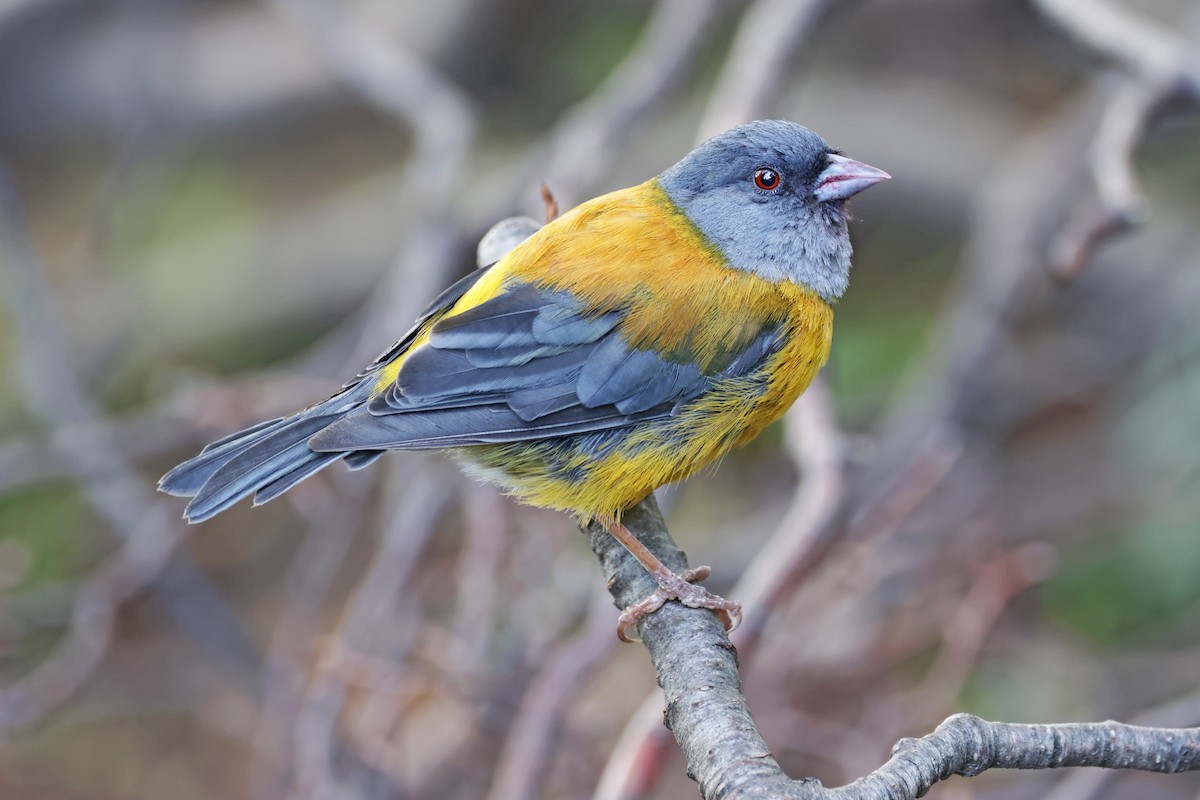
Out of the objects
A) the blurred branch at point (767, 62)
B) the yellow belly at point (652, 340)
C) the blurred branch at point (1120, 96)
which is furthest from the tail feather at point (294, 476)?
the blurred branch at point (1120, 96)

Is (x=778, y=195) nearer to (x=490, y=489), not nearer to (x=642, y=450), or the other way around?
(x=642, y=450)

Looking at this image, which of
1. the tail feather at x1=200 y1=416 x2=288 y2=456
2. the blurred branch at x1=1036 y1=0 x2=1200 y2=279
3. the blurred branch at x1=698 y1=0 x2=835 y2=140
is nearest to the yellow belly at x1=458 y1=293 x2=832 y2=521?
the tail feather at x1=200 y1=416 x2=288 y2=456

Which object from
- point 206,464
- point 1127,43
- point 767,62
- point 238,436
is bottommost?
point 206,464

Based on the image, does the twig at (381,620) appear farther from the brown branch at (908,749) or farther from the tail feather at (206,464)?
the brown branch at (908,749)

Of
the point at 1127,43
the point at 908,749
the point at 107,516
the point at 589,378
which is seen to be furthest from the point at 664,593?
the point at 107,516

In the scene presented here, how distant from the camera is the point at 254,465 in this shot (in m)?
2.95

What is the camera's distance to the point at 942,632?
521 cm

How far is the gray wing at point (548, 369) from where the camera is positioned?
3061mm

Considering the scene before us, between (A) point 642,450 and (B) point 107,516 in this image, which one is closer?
(A) point 642,450

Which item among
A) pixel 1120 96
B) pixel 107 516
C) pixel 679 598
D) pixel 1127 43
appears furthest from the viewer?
pixel 107 516

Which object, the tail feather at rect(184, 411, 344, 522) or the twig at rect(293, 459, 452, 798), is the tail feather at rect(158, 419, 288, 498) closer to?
the tail feather at rect(184, 411, 344, 522)

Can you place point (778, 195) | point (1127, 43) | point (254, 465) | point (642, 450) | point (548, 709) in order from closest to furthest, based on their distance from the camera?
point (254, 465) < point (642, 450) < point (548, 709) < point (778, 195) < point (1127, 43)

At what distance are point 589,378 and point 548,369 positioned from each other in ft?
0.35

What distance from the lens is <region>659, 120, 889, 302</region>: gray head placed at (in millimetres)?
3312
